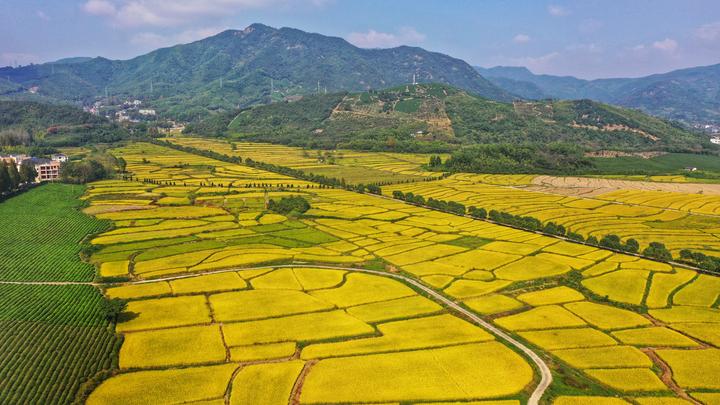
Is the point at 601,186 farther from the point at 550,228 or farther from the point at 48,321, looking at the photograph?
the point at 48,321

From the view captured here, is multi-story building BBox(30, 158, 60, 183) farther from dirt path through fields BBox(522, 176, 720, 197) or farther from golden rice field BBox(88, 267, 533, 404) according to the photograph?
dirt path through fields BBox(522, 176, 720, 197)

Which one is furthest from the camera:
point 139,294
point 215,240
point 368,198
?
point 368,198

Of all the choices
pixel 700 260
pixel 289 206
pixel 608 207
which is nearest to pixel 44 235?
pixel 289 206

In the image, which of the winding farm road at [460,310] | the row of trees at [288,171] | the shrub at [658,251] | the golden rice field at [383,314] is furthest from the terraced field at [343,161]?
the shrub at [658,251]

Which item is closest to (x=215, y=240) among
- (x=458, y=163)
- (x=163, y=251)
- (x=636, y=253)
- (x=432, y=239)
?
(x=163, y=251)

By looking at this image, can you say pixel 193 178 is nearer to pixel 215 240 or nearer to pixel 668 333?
pixel 215 240

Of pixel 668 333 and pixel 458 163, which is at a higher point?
pixel 458 163

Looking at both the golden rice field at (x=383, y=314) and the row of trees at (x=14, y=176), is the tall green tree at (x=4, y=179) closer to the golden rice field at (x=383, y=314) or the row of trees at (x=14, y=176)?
the row of trees at (x=14, y=176)
